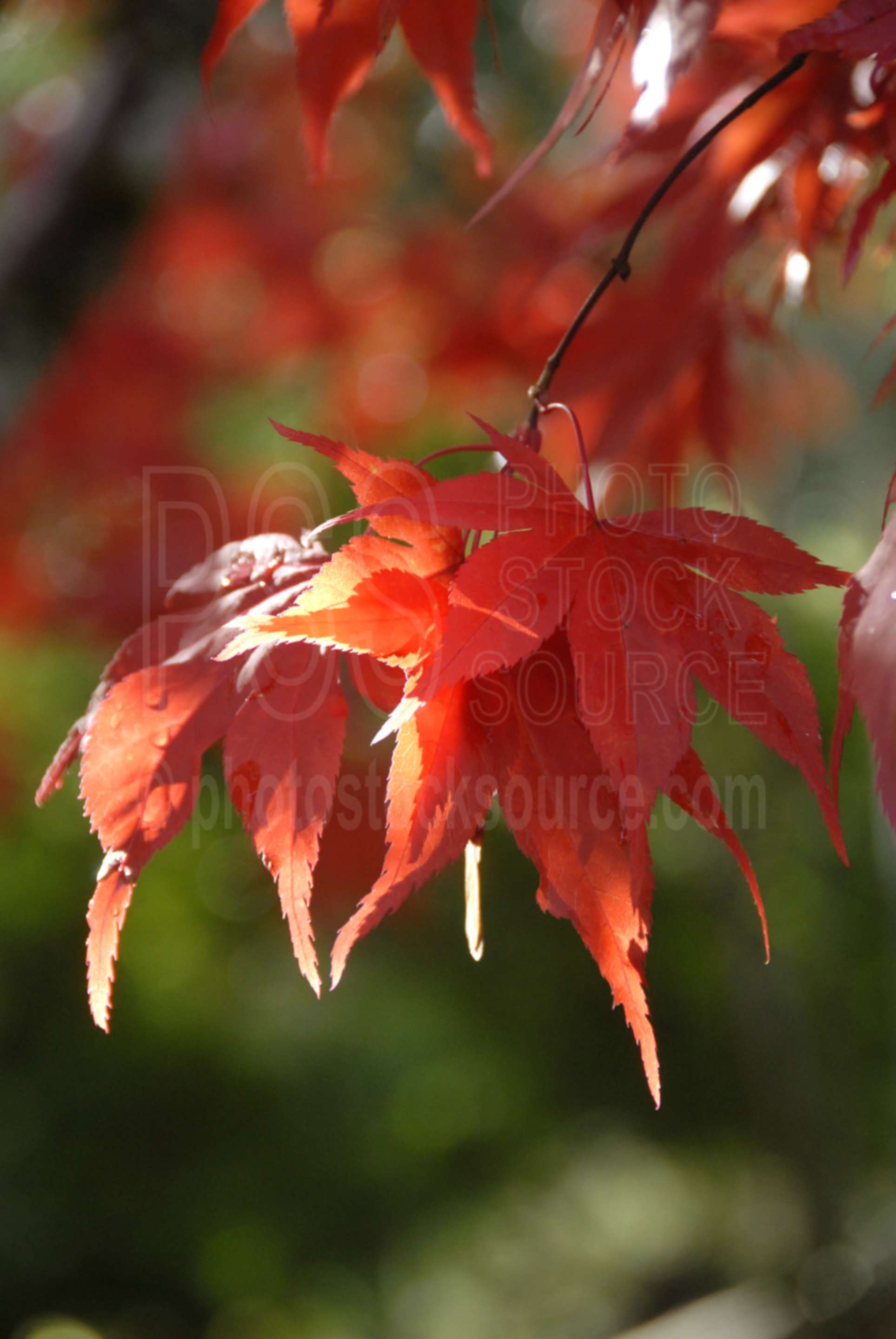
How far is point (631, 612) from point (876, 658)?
101 mm

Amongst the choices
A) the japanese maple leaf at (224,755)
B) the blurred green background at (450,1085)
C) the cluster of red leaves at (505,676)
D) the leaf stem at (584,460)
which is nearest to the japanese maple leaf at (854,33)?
the cluster of red leaves at (505,676)

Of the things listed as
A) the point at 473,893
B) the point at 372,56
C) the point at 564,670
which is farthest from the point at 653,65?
the point at 473,893

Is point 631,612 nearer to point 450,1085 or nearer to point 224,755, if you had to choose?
point 224,755

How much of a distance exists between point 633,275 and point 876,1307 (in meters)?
1.81

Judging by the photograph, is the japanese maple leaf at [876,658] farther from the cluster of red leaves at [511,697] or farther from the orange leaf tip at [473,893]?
the orange leaf tip at [473,893]

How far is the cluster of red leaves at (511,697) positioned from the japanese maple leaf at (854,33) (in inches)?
8.6

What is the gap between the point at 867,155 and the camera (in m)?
0.71

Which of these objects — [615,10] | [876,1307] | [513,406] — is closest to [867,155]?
[615,10]

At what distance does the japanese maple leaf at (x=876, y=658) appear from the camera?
384 millimetres

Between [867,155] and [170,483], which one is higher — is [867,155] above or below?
below

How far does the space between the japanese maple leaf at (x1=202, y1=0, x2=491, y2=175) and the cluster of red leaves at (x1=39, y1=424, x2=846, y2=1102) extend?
350mm

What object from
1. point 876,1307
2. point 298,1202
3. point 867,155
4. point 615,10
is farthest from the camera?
point 298,1202

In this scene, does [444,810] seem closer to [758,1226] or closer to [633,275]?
[633,275]

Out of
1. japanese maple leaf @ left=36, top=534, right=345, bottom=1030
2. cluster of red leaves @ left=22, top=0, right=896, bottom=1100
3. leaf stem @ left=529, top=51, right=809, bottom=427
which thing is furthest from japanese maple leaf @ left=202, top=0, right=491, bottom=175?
japanese maple leaf @ left=36, top=534, right=345, bottom=1030
